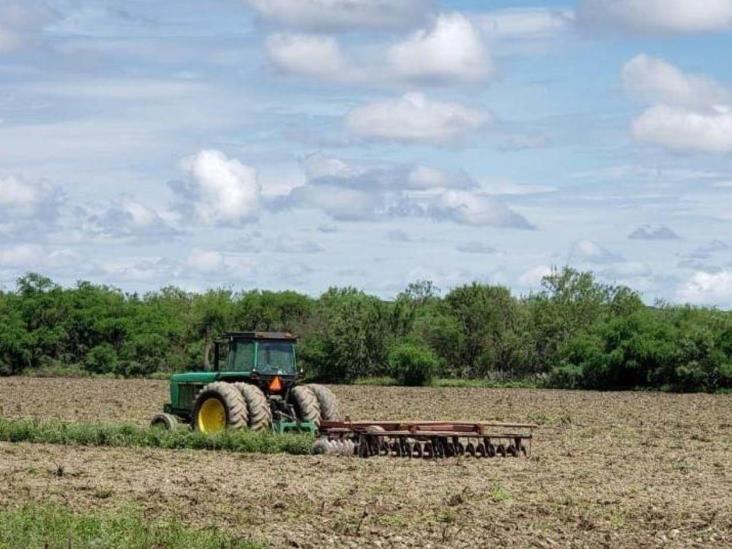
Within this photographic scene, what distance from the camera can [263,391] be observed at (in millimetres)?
27750

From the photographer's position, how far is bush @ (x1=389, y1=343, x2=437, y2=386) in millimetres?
76438

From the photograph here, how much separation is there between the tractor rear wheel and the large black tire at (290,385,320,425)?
127cm

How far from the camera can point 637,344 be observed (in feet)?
227

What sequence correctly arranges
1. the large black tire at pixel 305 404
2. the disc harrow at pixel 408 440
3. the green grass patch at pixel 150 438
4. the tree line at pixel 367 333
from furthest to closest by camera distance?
the tree line at pixel 367 333, the large black tire at pixel 305 404, the green grass patch at pixel 150 438, the disc harrow at pixel 408 440

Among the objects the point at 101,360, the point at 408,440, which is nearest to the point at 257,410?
the point at 408,440

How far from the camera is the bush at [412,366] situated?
7644cm

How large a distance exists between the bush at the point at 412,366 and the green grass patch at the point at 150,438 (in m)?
48.4

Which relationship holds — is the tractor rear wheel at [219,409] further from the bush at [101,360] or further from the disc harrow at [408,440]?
the bush at [101,360]

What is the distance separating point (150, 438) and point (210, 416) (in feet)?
4.60

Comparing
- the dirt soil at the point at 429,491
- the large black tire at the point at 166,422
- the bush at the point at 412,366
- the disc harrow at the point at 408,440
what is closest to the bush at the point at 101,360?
the bush at the point at 412,366

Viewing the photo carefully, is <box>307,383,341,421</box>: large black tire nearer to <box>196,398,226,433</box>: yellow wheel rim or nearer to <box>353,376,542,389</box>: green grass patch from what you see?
<box>196,398,226,433</box>: yellow wheel rim

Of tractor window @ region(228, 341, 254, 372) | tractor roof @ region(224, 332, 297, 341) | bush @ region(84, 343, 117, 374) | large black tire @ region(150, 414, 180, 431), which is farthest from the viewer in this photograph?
bush @ region(84, 343, 117, 374)

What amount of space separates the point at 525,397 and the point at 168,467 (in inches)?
1410

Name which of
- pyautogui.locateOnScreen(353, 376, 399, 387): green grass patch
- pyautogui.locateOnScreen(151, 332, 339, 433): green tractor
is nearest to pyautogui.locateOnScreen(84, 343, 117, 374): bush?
pyautogui.locateOnScreen(353, 376, 399, 387): green grass patch
